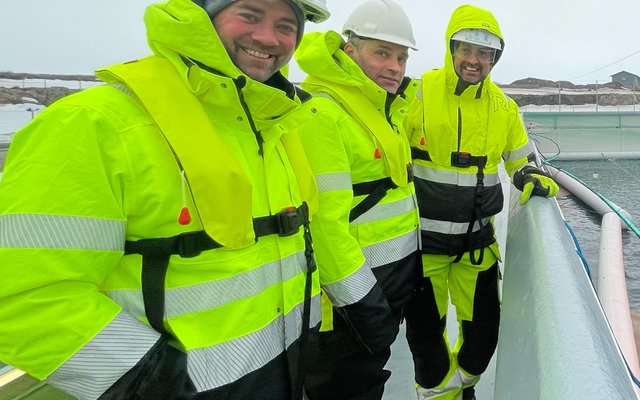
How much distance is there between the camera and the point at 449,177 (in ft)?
8.08

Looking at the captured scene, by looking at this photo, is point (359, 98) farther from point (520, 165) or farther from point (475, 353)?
point (475, 353)

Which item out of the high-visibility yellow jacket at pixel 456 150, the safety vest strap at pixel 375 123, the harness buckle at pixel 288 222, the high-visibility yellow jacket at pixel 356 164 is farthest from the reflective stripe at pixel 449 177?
the harness buckle at pixel 288 222

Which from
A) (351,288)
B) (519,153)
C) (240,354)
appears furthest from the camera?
(519,153)

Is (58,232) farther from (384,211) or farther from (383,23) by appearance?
(383,23)

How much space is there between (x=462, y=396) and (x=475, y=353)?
290mm

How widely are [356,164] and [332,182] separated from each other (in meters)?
0.24

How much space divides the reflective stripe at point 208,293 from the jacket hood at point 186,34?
0.49m

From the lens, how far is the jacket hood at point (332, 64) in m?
1.94

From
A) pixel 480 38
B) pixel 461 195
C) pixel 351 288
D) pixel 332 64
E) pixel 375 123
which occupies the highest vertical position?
pixel 480 38

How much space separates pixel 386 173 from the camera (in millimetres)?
1984

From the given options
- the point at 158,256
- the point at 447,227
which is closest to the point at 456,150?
the point at 447,227

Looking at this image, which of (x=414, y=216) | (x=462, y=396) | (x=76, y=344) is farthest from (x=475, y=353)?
(x=76, y=344)

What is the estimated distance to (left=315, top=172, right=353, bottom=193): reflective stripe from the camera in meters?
1.70

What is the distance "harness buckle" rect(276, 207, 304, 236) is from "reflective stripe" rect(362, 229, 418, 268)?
740 mm
